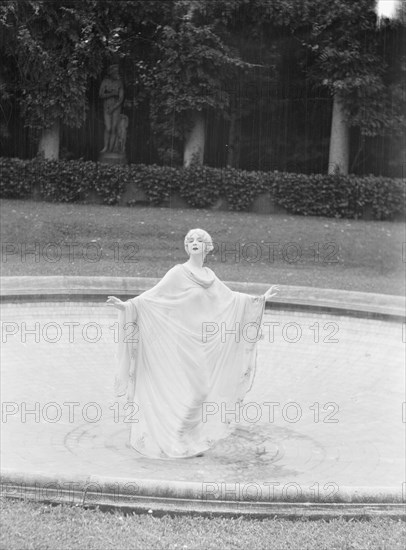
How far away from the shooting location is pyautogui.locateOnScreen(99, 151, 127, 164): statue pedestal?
26.8 m

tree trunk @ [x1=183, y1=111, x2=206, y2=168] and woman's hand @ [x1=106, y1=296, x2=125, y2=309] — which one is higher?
tree trunk @ [x1=183, y1=111, x2=206, y2=168]

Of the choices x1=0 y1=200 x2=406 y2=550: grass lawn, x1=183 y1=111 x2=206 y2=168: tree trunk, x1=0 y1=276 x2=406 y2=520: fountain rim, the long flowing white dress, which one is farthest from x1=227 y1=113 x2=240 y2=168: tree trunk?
x1=0 y1=276 x2=406 y2=520: fountain rim

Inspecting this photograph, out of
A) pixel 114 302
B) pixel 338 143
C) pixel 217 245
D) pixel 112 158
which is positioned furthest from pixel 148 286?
pixel 338 143

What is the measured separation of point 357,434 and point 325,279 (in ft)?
30.1

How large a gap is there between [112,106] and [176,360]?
2078cm

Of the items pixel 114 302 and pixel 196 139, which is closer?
pixel 114 302

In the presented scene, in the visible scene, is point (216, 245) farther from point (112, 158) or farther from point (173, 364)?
point (173, 364)

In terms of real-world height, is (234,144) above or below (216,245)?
above

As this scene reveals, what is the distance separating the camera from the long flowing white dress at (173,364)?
7371 mm

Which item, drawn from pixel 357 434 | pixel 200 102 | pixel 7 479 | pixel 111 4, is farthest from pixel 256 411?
pixel 111 4

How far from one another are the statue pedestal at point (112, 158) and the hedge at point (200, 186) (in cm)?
178

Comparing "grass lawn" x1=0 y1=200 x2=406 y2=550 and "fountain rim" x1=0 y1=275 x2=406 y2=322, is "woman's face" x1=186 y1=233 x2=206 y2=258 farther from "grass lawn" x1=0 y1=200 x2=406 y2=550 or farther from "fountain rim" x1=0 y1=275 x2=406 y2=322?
"grass lawn" x1=0 y1=200 x2=406 y2=550

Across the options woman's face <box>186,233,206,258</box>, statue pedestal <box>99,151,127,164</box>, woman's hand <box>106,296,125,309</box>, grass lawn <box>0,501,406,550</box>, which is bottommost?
grass lawn <box>0,501,406,550</box>

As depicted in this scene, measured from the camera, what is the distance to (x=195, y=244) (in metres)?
7.43
